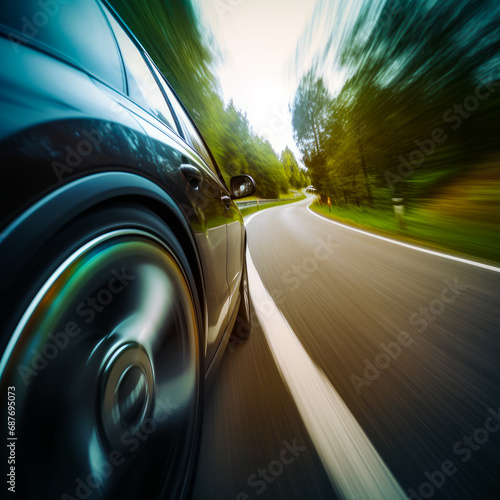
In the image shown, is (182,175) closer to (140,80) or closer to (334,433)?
(140,80)

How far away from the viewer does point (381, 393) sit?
1587 mm

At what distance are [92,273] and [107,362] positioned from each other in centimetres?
26

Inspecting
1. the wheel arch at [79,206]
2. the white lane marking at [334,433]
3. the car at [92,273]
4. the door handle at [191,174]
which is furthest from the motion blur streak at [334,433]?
the door handle at [191,174]

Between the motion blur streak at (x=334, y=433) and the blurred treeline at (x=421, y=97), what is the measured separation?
7329mm

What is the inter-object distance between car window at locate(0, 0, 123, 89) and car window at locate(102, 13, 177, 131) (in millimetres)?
83

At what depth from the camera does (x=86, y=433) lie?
0.68 metres

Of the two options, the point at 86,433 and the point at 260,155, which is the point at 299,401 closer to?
the point at 86,433

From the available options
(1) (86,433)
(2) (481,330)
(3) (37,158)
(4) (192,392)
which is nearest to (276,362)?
(4) (192,392)

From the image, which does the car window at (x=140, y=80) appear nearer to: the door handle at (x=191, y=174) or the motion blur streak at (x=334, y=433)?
the door handle at (x=191, y=174)

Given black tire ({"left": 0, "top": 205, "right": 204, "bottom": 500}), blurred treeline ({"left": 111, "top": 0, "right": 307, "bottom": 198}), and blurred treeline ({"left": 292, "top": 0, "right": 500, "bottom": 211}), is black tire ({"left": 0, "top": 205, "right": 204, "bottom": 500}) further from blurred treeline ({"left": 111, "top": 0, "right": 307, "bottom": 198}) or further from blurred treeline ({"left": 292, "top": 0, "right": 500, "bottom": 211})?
blurred treeline ({"left": 292, "top": 0, "right": 500, "bottom": 211})

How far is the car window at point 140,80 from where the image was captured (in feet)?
4.17

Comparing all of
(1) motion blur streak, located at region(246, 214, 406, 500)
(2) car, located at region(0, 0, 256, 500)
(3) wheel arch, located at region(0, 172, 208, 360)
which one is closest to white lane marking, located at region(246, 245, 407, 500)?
(1) motion blur streak, located at region(246, 214, 406, 500)

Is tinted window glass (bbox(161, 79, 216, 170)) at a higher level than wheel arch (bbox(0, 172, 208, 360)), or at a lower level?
higher

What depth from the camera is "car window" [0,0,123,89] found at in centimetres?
70
